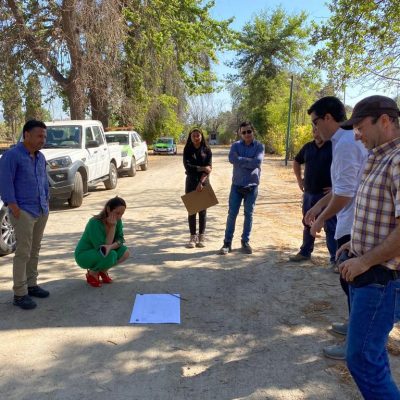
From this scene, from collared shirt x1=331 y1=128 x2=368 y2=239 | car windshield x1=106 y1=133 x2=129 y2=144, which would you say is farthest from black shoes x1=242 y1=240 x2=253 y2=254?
car windshield x1=106 y1=133 x2=129 y2=144

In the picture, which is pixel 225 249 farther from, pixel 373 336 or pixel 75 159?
pixel 75 159

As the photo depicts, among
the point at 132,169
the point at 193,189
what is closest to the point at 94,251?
the point at 193,189

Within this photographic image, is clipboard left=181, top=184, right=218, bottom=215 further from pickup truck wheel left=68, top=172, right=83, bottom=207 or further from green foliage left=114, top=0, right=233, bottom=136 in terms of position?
green foliage left=114, top=0, right=233, bottom=136

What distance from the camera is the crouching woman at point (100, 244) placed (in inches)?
180

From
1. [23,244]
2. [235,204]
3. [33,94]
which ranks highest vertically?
[33,94]

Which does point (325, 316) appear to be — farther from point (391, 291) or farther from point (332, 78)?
point (332, 78)

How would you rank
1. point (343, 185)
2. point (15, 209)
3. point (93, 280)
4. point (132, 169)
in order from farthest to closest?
point (132, 169), point (93, 280), point (15, 209), point (343, 185)

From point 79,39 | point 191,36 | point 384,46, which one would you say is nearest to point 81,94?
point 79,39

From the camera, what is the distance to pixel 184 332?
12.2 feet

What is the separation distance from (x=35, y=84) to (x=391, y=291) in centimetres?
1818

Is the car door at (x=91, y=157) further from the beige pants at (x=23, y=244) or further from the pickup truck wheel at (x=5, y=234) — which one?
the beige pants at (x=23, y=244)

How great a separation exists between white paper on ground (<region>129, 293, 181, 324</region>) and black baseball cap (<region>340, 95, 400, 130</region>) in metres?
2.60

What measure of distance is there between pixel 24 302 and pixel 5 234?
2.00 metres

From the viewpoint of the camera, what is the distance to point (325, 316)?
13.4 feet
